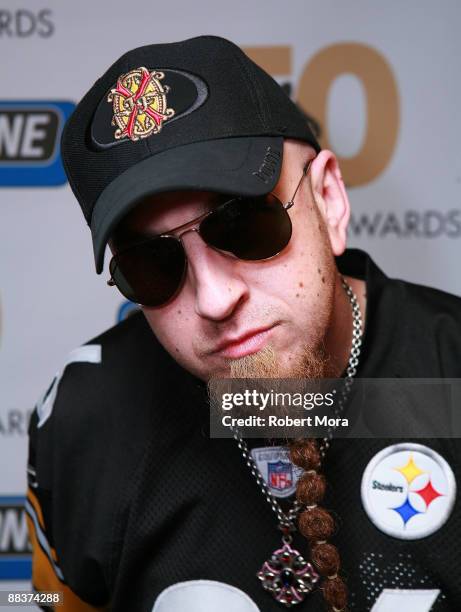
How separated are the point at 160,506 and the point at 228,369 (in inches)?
12.1

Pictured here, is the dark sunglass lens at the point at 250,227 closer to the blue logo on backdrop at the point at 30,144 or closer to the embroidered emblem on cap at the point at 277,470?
the embroidered emblem on cap at the point at 277,470

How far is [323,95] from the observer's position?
1.72 metres

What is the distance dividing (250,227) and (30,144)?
37.3 inches

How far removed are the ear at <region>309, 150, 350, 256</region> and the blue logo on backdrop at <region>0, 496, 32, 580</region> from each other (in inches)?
43.9

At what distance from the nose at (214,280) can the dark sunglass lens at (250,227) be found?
0.02 metres

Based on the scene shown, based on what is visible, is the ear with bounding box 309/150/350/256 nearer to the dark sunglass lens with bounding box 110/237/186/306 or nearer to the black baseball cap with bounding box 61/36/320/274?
the black baseball cap with bounding box 61/36/320/274

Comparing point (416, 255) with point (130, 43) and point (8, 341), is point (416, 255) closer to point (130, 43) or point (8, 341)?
point (130, 43)

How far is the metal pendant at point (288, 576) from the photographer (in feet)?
3.68

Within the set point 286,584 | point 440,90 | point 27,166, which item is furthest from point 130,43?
point 286,584

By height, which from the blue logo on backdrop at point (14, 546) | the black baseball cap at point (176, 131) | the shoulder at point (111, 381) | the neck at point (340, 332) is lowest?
the blue logo on backdrop at point (14, 546)

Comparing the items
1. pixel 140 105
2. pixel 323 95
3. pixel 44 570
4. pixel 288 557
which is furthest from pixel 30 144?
pixel 288 557

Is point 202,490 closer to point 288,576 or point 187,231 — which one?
point 288,576

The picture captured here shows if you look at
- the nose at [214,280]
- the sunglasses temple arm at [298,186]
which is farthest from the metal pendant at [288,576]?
the sunglasses temple arm at [298,186]

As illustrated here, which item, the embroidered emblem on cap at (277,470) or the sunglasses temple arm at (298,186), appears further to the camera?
the embroidered emblem on cap at (277,470)
